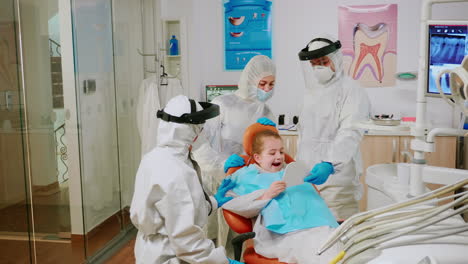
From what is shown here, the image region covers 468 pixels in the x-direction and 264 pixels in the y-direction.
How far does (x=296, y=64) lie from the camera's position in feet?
15.7

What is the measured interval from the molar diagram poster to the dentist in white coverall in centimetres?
305

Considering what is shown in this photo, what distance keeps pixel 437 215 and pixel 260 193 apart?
1386 mm

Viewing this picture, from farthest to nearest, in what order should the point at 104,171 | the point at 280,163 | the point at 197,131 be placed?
the point at 104,171 → the point at 280,163 → the point at 197,131

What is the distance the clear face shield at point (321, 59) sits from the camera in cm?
268

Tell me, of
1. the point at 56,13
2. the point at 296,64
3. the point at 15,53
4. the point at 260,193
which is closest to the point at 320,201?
the point at 260,193

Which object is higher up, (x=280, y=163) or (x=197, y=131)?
(x=197, y=131)

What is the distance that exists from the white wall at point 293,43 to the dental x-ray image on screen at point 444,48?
3272 millimetres

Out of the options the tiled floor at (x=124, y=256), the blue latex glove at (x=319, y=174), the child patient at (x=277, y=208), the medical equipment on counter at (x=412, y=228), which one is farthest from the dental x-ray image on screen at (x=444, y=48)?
the tiled floor at (x=124, y=256)

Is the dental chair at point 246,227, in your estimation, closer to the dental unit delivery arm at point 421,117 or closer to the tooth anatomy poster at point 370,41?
the dental unit delivery arm at point 421,117

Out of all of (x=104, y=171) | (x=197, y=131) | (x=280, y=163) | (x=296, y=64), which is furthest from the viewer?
(x=296, y=64)

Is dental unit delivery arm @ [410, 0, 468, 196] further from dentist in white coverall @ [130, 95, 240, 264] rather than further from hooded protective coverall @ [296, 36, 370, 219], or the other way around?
hooded protective coverall @ [296, 36, 370, 219]

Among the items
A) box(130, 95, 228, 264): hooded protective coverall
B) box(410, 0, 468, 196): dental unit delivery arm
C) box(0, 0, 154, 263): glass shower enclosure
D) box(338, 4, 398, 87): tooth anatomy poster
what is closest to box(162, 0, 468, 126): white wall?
box(338, 4, 398, 87): tooth anatomy poster

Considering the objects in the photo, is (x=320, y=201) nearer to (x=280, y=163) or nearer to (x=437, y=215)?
(x=280, y=163)

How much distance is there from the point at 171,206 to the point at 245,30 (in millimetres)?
3504
